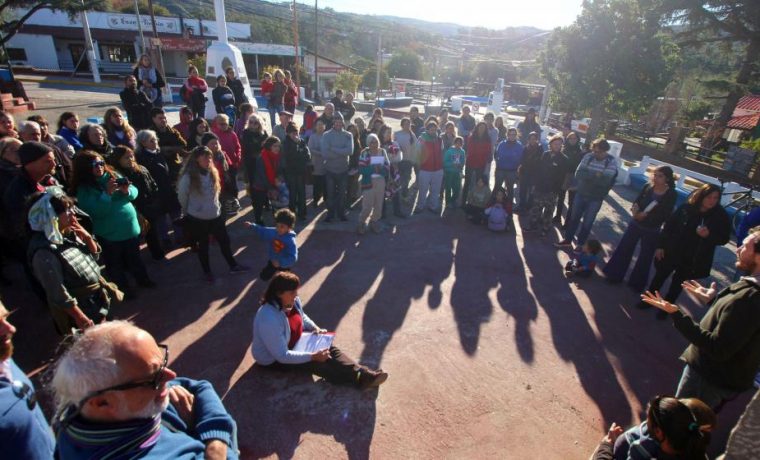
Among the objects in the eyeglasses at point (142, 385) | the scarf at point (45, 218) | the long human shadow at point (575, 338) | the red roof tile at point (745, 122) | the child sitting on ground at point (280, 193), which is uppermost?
the eyeglasses at point (142, 385)

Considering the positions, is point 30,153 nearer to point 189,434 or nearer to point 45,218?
point 45,218

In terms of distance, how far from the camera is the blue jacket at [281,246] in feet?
14.3

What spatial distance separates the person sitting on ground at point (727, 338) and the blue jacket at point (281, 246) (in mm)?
3391

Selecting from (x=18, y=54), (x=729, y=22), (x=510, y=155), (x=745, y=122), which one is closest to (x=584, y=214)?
(x=510, y=155)

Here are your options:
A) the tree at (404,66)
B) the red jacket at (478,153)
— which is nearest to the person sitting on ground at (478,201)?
the red jacket at (478,153)

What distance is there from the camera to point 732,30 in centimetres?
1518

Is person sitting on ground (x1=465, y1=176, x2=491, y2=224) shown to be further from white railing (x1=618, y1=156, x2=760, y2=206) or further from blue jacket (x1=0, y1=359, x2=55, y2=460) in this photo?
blue jacket (x1=0, y1=359, x2=55, y2=460)

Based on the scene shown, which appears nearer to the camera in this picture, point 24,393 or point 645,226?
point 24,393

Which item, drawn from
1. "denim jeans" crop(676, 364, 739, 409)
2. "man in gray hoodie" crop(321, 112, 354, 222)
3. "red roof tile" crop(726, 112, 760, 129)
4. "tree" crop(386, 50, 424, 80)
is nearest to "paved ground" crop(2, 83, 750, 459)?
"denim jeans" crop(676, 364, 739, 409)

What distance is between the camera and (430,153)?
757 centimetres

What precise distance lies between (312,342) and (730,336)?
3.02 metres

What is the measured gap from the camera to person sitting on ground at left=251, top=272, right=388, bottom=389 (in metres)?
3.15

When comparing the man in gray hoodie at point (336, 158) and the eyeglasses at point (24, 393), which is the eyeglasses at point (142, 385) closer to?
the eyeglasses at point (24, 393)

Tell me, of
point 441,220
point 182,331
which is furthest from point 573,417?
point 441,220
